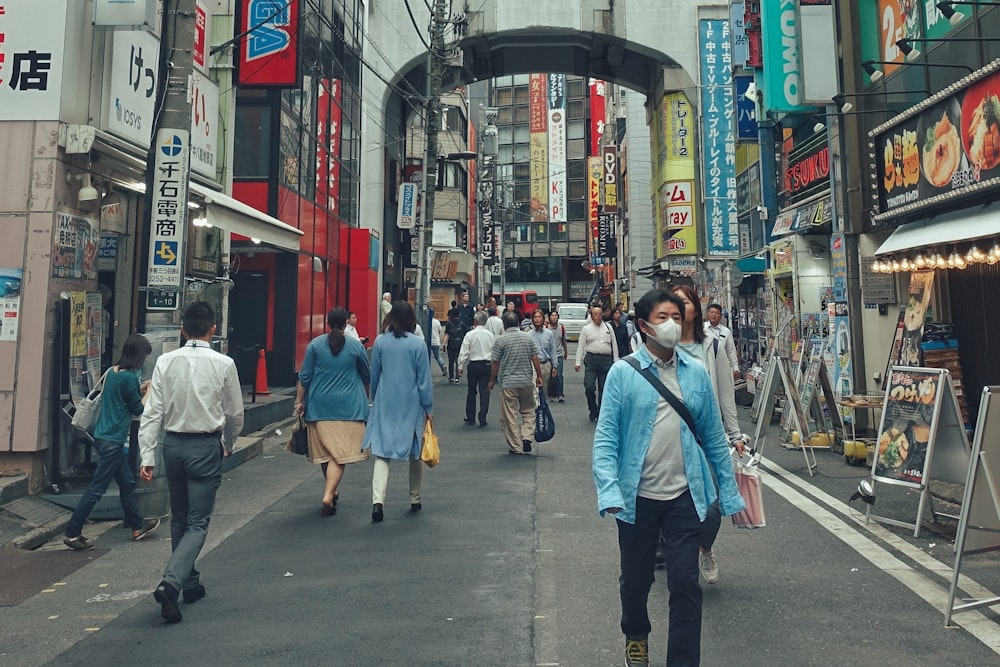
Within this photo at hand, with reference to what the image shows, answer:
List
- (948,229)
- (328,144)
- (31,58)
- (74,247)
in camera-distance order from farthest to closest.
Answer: (328,144) < (948,229) < (74,247) < (31,58)

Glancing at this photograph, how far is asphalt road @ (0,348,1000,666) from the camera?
12.8 feet

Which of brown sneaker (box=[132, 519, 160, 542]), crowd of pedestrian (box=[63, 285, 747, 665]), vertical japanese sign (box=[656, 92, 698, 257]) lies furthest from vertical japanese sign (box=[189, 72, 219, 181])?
vertical japanese sign (box=[656, 92, 698, 257])

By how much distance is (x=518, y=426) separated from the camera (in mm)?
9938

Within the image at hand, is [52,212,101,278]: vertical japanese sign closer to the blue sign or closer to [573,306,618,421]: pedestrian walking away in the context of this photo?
[573,306,618,421]: pedestrian walking away

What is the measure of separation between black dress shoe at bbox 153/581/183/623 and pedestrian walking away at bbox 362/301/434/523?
2.43m

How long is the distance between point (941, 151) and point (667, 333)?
7414 mm

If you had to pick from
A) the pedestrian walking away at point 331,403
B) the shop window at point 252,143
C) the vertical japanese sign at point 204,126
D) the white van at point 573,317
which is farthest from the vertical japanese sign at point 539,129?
the pedestrian walking away at point 331,403

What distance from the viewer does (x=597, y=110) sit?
Result: 6812 cm

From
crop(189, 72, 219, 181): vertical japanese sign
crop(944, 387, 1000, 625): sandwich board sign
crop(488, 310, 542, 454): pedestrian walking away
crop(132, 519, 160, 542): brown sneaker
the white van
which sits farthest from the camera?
the white van

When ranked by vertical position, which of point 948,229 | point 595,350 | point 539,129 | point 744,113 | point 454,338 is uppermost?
point 539,129

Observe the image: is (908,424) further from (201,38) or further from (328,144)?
(328,144)

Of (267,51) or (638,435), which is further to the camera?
(267,51)

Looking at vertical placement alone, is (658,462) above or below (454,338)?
below

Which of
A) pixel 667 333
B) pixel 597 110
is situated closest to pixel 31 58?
pixel 667 333
